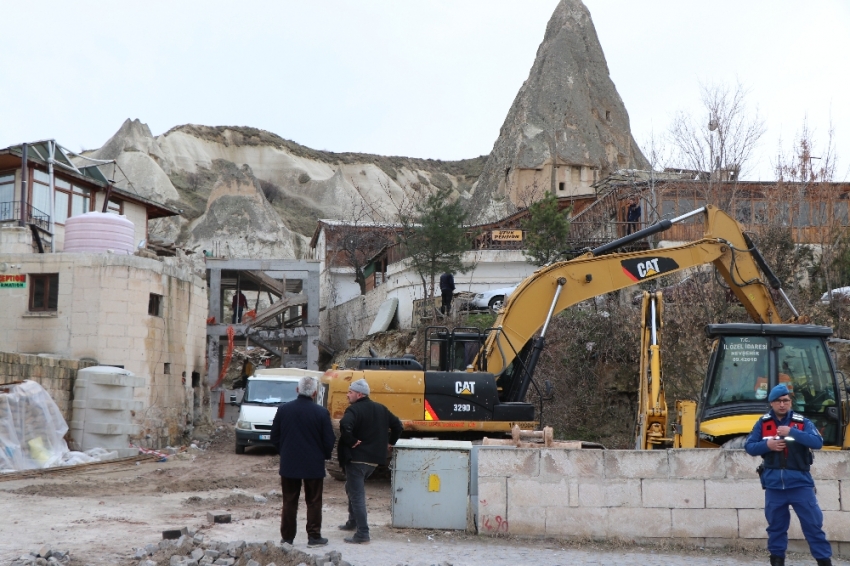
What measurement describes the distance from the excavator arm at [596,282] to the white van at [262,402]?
20.9 ft

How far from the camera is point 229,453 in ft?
65.1

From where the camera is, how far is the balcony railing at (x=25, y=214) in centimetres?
2456

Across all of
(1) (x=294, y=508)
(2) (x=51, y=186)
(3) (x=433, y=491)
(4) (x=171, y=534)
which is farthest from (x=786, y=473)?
(2) (x=51, y=186)

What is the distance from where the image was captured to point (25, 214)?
24.5 meters

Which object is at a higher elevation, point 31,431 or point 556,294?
point 556,294

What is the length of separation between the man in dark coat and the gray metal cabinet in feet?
3.86

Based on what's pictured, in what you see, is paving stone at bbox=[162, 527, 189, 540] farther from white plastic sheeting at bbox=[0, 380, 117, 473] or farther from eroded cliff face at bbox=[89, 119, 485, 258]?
eroded cliff face at bbox=[89, 119, 485, 258]

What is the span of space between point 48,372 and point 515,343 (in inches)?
390

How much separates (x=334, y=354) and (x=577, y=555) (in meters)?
28.8

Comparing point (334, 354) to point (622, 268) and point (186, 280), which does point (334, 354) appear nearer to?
point (186, 280)

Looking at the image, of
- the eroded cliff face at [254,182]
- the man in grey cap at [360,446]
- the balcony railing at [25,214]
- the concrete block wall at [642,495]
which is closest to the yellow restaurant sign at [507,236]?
the balcony railing at [25,214]

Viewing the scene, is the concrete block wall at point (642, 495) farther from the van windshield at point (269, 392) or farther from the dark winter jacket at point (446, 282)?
the dark winter jacket at point (446, 282)

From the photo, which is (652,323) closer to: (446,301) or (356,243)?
(446,301)

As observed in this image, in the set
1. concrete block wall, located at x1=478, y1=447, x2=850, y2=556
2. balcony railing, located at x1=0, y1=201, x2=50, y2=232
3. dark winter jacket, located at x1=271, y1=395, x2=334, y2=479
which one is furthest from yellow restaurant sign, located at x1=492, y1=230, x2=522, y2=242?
dark winter jacket, located at x1=271, y1=395, x2=334, y2=479
